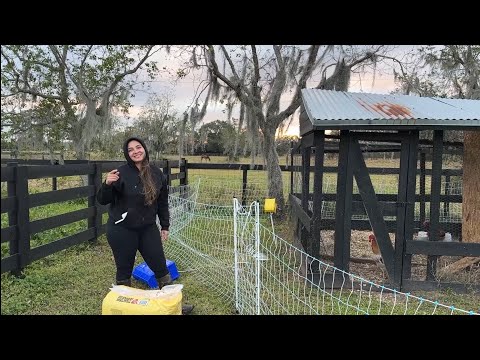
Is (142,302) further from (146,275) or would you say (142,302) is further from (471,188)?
(471,188)

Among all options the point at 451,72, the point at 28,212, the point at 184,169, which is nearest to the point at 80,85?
the point at 184,169

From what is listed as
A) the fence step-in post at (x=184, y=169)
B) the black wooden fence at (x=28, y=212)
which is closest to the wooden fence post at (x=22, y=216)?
the black wooden fence at (x=28, y=212)

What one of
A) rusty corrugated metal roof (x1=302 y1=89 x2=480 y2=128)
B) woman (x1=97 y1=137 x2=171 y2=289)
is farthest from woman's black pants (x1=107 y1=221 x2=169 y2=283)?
rusty corrugated metal roof (x1=302 y1=89 x2=480 y2=128)

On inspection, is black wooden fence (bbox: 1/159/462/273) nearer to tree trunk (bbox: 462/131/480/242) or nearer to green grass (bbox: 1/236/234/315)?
green grass (bbox: 1/236/234/315)

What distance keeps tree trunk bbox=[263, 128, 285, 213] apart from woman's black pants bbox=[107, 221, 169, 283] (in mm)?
6364

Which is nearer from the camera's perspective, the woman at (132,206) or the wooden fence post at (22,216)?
the woman at (132,206)

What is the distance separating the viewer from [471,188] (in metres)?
5.66

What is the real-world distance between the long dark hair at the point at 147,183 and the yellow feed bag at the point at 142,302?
0.79 metres

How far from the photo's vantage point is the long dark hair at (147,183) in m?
3.59

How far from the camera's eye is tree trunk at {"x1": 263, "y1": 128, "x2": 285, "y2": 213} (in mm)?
9945

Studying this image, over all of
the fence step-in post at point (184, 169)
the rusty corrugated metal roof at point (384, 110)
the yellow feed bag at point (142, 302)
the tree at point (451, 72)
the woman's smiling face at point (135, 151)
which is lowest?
the yellow feed bag at point (142, 302)

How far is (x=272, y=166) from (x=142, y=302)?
7058 mm

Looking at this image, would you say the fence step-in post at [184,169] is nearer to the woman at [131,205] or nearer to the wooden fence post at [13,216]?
the wooden fence post at [13,216]
